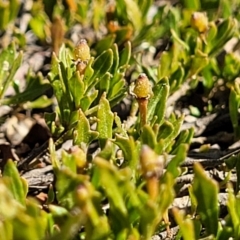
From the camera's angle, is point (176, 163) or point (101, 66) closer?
point (176, 163)

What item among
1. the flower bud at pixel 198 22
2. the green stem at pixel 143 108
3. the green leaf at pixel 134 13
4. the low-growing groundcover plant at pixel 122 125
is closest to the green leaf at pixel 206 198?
the low-growing groundcover plant at pixel 122 125

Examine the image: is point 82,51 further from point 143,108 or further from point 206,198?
point 206,198

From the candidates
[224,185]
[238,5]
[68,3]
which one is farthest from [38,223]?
[238,5]

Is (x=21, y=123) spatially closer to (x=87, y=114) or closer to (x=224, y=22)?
(x=87, y=114)

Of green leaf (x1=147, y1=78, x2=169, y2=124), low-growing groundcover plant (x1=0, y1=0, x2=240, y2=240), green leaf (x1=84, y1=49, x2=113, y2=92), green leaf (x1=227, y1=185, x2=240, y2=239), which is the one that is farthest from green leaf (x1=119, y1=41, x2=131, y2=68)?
green leaf (x1=227, y1=185, x2=240, y2=239)

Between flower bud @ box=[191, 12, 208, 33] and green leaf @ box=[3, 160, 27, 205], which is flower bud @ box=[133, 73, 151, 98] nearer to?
green leaf @ box=[3, 160, 27, 205]

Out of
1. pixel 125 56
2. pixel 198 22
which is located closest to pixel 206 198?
pixel 125 56
